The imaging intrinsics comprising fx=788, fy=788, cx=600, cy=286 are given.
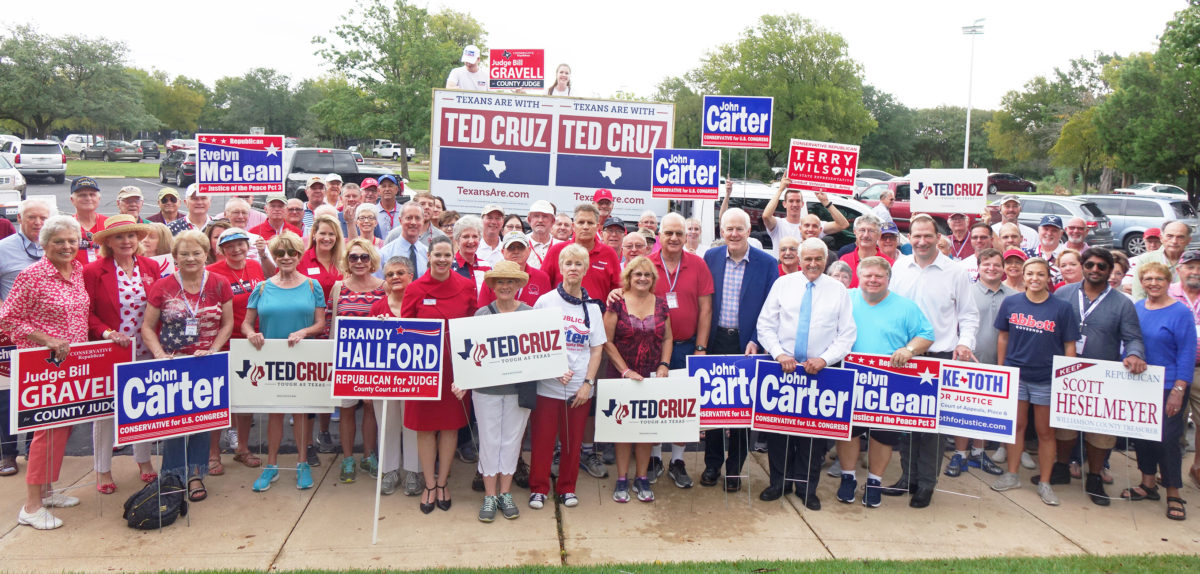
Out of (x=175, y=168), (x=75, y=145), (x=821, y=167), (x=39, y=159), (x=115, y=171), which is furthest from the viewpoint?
(x=75, y=145)

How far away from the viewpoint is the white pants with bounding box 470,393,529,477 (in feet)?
18.0

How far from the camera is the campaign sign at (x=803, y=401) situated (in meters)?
5.67

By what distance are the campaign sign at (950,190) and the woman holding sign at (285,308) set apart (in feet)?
23.3

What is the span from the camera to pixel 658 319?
5.72 m

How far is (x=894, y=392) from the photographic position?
572 cm

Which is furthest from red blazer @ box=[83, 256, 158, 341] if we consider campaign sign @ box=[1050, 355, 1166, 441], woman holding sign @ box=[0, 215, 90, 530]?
campaign sign @ box=[1050, 355, 1166, 441]

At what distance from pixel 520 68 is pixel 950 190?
25.5ft

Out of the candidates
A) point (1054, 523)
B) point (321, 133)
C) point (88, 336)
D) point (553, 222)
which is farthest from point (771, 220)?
point (321, 133)

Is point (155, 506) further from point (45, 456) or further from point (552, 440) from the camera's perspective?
point (552, 440)

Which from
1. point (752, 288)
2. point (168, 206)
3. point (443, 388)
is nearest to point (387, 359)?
point (443, 388)

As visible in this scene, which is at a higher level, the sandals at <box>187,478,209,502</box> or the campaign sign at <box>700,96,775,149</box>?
the campaign sign at <box>700,96,775,149</box>

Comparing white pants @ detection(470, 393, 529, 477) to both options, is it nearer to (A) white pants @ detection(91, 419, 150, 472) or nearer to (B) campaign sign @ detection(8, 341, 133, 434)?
(B) campaign sign @ detection(8, 341, 133, 434)

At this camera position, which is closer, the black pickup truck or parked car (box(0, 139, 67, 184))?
the black pickup truck

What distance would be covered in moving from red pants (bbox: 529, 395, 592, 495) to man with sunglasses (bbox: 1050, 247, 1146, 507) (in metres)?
3.83
